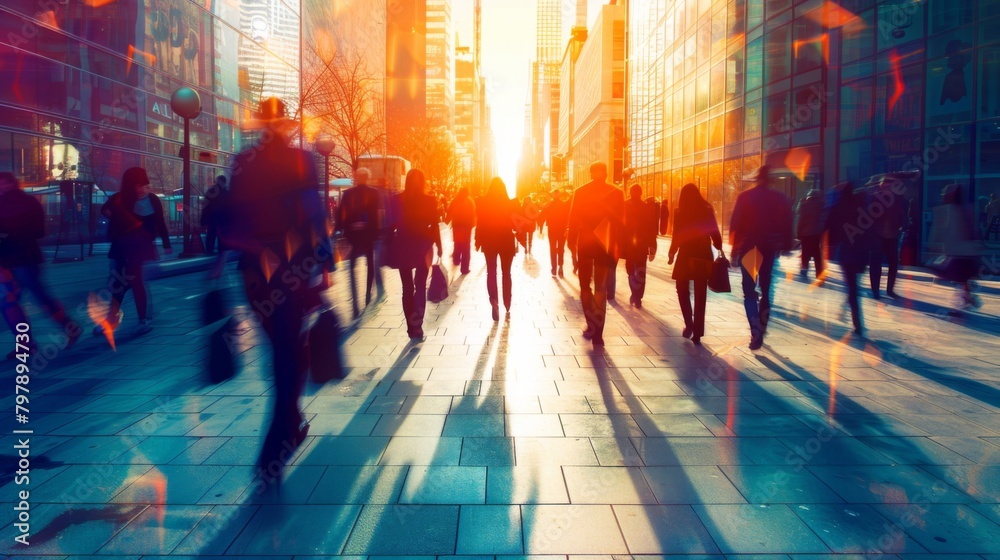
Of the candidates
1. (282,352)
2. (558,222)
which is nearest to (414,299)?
(282,352)

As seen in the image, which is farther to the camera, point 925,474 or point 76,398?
point 76,398

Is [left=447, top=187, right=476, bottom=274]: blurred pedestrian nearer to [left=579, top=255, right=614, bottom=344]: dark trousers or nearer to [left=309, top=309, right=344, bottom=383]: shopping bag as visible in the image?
[left=579, top=255, right=614, bottom=344]: dark trousers

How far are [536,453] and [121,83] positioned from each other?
25165 millimetres

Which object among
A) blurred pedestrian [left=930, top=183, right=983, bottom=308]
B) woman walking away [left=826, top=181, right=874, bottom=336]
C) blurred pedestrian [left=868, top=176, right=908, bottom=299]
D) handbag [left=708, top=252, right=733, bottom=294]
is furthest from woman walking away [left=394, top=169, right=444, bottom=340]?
blurred pedestrian [left=930, top=183, right=983, bottom=308]

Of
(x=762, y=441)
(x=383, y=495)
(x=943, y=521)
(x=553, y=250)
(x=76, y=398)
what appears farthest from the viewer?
(x=553, y=250)

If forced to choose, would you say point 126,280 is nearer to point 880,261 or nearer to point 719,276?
point 719,276

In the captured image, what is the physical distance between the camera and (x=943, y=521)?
3316mm

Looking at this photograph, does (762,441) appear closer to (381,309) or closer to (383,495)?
(383,495)

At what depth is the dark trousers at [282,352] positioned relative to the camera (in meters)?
3.98

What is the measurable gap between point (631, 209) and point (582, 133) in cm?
9521

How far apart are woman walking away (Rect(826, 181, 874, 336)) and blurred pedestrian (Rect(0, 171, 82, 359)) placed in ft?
29.3

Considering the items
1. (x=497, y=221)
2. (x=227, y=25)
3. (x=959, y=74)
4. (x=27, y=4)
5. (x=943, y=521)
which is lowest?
(x=943, y=521)

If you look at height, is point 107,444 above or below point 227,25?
below

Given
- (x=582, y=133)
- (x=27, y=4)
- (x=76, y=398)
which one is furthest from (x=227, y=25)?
(x=582, y=133)
